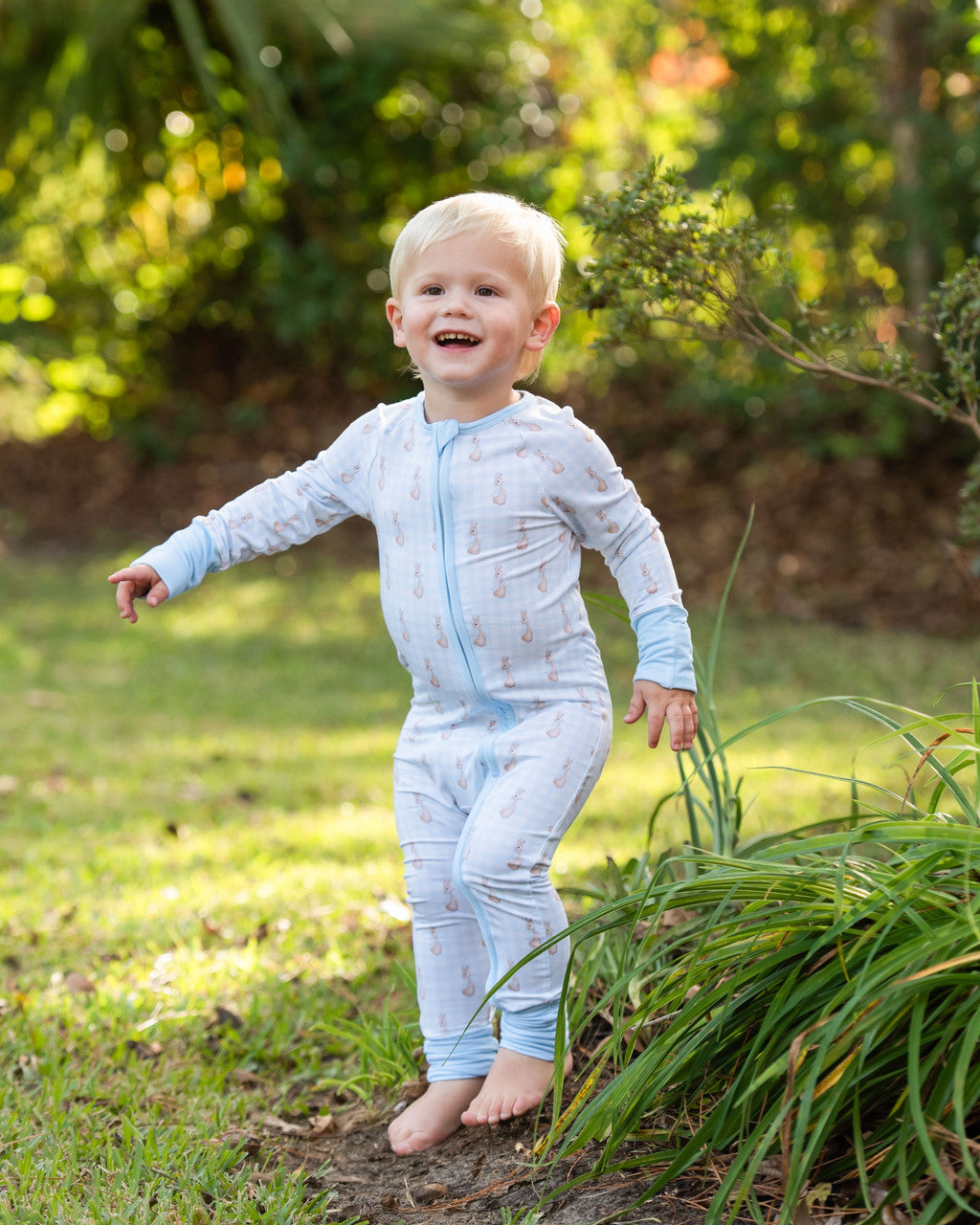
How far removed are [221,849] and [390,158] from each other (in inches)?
285

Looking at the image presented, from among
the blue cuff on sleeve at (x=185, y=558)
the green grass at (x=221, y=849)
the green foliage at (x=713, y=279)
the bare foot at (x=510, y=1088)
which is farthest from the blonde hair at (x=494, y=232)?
the bare foot at (x=510, y=1088)

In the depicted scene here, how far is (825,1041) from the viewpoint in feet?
5.53

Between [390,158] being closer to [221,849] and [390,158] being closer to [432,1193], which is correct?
[221,849]

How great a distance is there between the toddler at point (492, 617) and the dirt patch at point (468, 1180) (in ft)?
0.18

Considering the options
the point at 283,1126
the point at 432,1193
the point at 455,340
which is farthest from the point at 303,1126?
the point at 455,340

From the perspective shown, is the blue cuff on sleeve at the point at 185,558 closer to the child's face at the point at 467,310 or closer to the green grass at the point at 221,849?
the child's face at the point at 467,310

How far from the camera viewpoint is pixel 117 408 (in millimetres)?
10695

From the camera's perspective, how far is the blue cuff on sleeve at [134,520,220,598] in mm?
2383

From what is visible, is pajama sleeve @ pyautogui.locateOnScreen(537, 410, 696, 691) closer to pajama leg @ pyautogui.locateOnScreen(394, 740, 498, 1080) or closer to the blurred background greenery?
pajama leg @ pyautogui.locateOnScreen(394, 740, 498, 1080)

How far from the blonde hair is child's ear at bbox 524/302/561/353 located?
2cm

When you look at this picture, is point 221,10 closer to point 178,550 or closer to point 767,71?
point 767,71

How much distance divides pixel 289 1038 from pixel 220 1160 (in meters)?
0.59

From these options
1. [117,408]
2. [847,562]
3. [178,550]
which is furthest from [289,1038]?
[117,408]

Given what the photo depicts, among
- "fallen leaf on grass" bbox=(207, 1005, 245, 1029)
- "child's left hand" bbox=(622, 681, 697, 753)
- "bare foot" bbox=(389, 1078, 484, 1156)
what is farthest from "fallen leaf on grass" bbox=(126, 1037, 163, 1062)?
"child's left hand" bbox=(622, 681, 697, 753)
